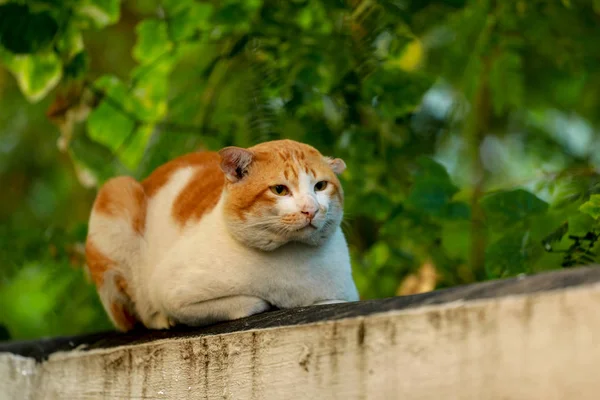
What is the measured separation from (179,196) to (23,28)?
38.5 inches

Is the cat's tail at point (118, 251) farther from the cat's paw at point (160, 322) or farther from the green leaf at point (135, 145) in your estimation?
the green leaf at point (135, 145)

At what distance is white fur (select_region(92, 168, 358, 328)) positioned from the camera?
2.43 metres

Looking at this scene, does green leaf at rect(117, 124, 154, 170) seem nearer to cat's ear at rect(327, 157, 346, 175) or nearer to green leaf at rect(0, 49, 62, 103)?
green leaf at rect(0, 49, 62, 103)

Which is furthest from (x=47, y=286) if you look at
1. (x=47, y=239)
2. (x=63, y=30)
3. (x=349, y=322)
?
(x=349, y=322)

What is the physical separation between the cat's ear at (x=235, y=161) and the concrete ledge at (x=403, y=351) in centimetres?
49

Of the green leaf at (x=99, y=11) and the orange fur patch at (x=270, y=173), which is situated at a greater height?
the green leaf at (x=99, y=11)

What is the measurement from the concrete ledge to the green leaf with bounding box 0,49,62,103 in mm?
1591

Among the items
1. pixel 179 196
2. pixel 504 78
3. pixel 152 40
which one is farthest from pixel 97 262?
pixel 504 78

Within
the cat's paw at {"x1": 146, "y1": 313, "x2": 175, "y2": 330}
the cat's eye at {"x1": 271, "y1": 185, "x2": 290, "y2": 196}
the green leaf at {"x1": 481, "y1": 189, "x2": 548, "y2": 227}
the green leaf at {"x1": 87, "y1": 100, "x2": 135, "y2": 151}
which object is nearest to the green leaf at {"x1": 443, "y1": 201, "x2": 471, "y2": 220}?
the green leaf at {"x1": 481, "y1": 189, "x2": 548, "y2": 227}

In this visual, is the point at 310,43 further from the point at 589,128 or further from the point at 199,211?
the point at 589,128

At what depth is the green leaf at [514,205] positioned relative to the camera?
2697mm

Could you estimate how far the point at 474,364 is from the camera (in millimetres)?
1404

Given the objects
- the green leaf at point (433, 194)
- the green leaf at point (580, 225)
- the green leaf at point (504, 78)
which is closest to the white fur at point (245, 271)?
the green leaf at point (433, 194)

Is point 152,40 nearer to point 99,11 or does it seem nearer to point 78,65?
point 99,11
